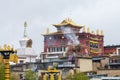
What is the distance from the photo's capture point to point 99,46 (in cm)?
11362

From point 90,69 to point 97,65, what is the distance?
5.34 feet

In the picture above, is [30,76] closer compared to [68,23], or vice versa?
[30,76]

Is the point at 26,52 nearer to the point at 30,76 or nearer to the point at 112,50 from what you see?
the point at 112,50

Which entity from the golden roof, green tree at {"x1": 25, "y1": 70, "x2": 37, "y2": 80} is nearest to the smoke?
the golden roof

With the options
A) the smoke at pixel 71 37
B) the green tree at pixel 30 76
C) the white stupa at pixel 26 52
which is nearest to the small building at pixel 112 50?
the smoke at pixel 71 37

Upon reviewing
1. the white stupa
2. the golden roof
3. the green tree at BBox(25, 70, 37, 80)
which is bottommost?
the green tree at BBox(25, 70, 37, 80)

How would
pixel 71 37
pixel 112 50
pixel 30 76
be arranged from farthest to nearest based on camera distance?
pixel 112 50 < pixel 71 37 < pixel 30 76

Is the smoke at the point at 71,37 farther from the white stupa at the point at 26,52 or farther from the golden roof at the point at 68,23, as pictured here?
the white stupa at the point at 26,52

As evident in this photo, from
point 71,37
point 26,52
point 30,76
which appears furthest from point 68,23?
point 30,76

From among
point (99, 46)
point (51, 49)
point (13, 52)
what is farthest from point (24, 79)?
point (13, 52)

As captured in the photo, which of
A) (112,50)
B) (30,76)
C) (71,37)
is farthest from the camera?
(112,50)

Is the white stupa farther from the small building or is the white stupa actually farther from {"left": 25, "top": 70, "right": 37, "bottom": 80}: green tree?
{"left": 25, "top": 70, "right": 37, "bottom": 80}: green tree

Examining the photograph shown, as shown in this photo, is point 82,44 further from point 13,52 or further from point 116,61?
point 13,52

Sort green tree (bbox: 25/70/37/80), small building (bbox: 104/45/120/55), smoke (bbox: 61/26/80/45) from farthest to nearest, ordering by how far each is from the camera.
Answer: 1. small building (bbox: 104/45/120/55)
2. smoke (bbox: 61/26/80/45)
3. green tree (bbox: 25/70/37/80)
